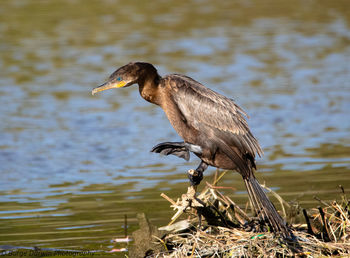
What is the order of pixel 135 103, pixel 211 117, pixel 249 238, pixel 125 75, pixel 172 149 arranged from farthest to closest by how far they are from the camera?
pixel 135 103
pixel 172 149
pixel 211 117
pixel 125 75
pixel 249 238

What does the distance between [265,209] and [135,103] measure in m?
8.11

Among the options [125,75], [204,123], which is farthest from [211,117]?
[125,75]

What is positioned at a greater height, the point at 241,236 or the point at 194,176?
the point at 194,176

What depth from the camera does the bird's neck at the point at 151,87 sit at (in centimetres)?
627

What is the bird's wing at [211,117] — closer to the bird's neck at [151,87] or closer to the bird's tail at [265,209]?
the bird's neck at [151,87]

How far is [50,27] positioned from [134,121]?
865cm

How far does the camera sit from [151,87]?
6.28 metres

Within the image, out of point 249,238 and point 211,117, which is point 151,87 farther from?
point 249,238

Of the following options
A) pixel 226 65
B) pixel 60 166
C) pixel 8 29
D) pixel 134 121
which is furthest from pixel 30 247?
pixel 8 29

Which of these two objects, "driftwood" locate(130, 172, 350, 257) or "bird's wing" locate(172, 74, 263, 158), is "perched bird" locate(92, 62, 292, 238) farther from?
"driftwood" locate(130, 172, 350, 257)

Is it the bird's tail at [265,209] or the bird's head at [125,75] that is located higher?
the bird's head at [125,75]

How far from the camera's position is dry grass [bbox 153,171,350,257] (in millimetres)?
5762

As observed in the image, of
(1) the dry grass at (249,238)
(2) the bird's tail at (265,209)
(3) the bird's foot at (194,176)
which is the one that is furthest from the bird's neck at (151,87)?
(2) the bird's tail at (265,209)

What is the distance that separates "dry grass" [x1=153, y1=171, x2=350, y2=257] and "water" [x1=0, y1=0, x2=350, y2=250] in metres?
1.28
